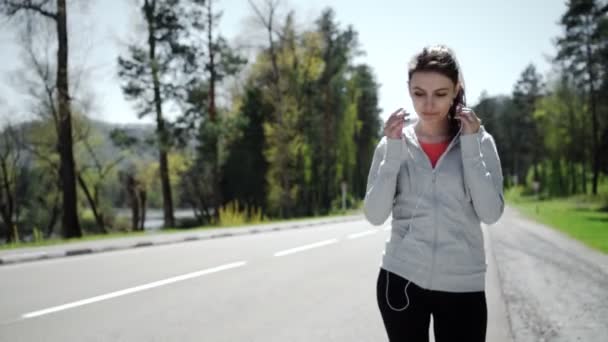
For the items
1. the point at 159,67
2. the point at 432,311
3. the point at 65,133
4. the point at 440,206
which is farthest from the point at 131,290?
the point at 159,67

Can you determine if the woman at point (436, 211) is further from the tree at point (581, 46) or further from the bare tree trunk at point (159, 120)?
the tree at point (581, 46)

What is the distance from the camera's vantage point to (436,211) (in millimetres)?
2055

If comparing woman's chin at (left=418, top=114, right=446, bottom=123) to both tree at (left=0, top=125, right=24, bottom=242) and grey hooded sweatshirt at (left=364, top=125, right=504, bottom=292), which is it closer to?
grey hooded sweatshirt at (left=364, top=125, right=504, bottom=292)

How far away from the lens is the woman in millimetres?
1991

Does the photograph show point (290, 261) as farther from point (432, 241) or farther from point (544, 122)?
point (544, 122)

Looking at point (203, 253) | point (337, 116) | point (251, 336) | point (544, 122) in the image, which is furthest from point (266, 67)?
point (544, 122)

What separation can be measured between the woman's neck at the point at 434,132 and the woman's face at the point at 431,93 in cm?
8

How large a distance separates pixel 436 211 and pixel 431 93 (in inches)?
18.8

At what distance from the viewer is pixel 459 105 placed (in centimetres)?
208

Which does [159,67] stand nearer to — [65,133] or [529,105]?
[65,133]

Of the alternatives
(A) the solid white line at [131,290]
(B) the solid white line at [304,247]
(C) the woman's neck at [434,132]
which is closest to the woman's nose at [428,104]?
(C) the woman's neck at [434,132]

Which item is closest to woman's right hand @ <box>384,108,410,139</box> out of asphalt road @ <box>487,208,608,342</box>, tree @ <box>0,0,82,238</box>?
asphalt road @ <box>487,208,608,342</box>

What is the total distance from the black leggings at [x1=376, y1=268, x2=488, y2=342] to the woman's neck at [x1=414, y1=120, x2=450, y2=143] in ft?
1.98

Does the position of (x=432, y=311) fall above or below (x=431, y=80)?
below
